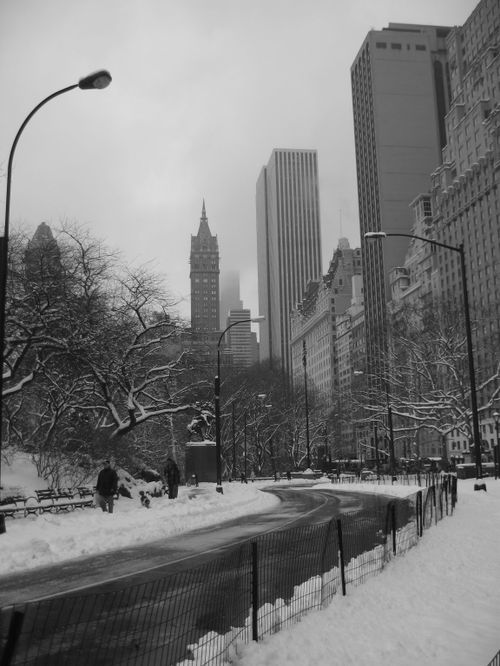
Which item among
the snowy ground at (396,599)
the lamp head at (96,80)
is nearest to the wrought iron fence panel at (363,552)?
the snowy ground at (396,599)

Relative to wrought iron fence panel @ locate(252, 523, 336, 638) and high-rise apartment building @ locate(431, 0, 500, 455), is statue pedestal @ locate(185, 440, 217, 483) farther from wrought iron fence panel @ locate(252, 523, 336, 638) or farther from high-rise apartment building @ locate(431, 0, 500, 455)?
high-rise apartment building @ locate(431, 0, 500, 455)

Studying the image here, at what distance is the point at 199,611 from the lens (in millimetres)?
6438

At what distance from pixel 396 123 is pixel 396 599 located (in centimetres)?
18409

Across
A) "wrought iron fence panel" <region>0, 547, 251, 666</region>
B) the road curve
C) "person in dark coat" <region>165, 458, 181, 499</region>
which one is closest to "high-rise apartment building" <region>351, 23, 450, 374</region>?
"person in dark coat" <region>165, 458, 181, 499</region>

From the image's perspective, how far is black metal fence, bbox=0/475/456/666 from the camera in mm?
5156

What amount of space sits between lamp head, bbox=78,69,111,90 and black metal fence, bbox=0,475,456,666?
10151mm

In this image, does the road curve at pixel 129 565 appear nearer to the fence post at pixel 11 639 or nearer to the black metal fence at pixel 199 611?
the black metal fence at pixel 199 611

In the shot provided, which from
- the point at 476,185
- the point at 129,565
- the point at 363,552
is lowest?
the point at 129,565

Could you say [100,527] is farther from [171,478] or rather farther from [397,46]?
[397,46]

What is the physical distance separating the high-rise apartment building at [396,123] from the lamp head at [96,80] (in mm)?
156334

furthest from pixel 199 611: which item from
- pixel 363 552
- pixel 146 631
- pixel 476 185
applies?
pixel 476 185

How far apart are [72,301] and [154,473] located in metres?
10.5

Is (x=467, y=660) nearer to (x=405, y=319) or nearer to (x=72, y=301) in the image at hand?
(x=72, y=301)

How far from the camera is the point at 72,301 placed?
23594 mm
